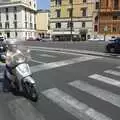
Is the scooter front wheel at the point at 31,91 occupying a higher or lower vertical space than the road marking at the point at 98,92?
higher

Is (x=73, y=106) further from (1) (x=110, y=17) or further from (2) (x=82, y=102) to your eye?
(1) (x=110, y=17)

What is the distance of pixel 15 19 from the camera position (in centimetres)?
9538

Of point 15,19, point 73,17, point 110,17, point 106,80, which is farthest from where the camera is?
point 15,19

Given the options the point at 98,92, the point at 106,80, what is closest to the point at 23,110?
the point at 98,92

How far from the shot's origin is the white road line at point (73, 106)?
6058mm

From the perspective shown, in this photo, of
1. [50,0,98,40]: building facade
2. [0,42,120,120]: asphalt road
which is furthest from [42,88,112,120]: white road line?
[50,0,98,40]: building facade

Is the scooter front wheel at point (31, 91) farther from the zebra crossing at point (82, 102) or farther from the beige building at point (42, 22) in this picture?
the beige building at point (42, 22)

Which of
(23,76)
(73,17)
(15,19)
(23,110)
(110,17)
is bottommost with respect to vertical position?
(23,110)

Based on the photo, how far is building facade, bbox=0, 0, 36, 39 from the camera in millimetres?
93938

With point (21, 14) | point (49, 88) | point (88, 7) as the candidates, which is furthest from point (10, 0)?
point (49, 88)

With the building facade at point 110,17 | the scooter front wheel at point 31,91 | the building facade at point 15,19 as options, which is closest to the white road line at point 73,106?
the scooter front wheel at point 31,91

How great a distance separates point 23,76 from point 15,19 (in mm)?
90292

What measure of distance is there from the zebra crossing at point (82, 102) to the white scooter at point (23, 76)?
539 mm

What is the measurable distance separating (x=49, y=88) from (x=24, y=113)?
2.47 meters
